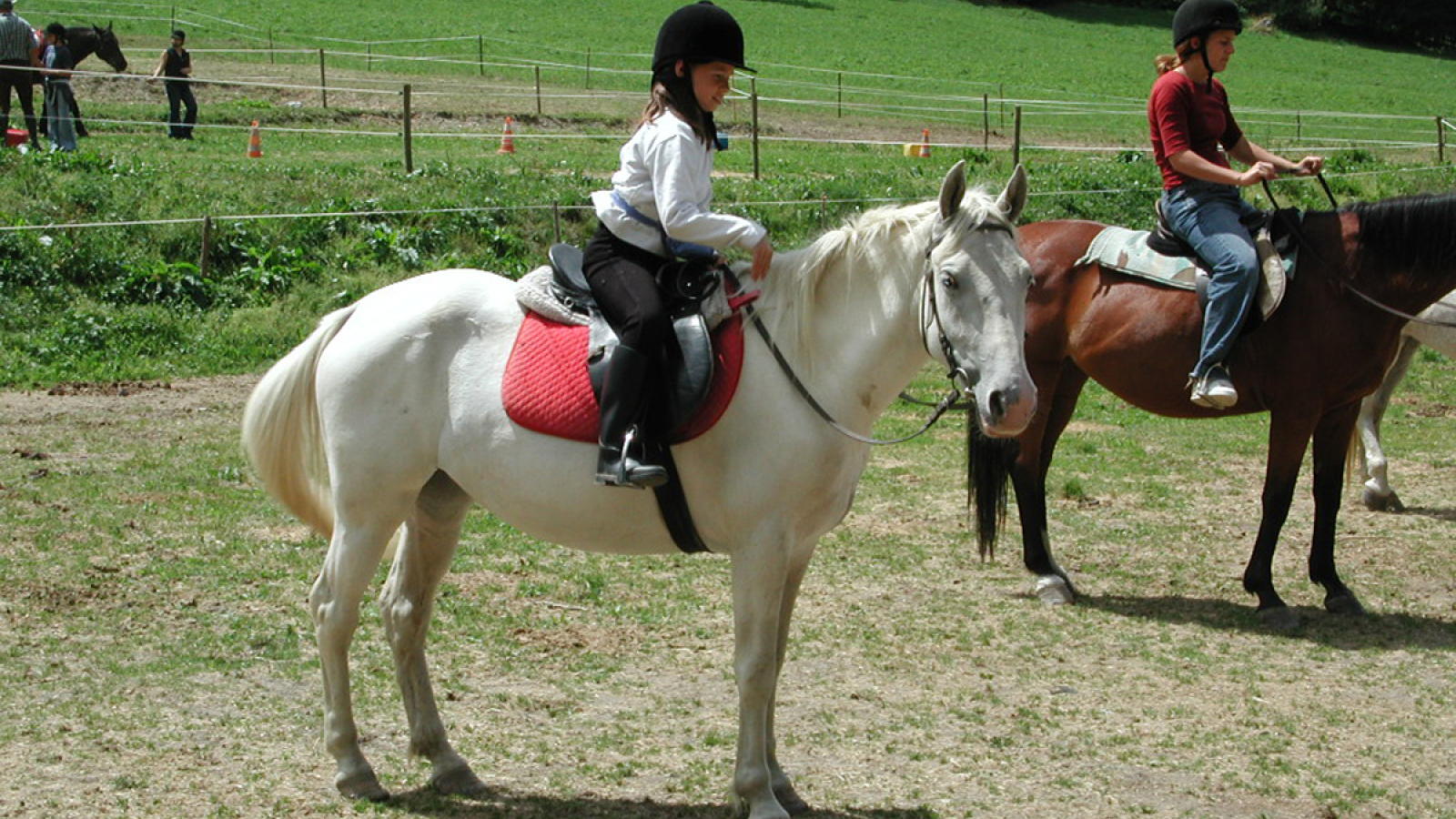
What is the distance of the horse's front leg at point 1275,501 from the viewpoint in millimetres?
7379

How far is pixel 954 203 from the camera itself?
4.44m

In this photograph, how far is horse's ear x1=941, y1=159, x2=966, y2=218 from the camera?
4.33m

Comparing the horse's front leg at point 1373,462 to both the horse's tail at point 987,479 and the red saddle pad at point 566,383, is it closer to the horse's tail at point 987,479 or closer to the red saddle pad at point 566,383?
the horse's tail at point 987,479

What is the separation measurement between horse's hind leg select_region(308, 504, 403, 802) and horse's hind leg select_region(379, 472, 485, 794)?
218mm

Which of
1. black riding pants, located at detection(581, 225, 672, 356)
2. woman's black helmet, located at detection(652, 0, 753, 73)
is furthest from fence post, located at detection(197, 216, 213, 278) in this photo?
woman's black helmet, located at detection(652, 0, 753, 73)

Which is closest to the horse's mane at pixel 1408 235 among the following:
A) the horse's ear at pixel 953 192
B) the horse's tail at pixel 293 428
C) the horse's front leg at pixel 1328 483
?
the horse's front leg at pixel 1328 483

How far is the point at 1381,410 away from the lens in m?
10.3

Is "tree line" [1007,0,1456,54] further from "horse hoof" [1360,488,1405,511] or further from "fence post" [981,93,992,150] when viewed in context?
"horse hoof" [1360,488,1405,511]

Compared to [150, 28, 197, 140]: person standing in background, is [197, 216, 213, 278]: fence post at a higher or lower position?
lower

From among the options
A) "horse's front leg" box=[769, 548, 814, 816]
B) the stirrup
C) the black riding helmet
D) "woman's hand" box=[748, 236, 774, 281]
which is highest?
the black riding helmet

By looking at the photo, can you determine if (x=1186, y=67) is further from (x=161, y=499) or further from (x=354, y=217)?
(x=354, y=217)

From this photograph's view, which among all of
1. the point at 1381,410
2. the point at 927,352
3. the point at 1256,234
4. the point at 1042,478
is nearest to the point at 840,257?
the point at 927,352

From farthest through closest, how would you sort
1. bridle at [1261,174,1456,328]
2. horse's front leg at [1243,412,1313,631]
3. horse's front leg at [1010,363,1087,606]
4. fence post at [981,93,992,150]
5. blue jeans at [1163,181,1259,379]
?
fence post at [981,93,992,150] < horse's front leg at [1010,363,1087,606] < horse's front leg at [1243,412,1313,631] < blue jeans at [1163,181,1259,379] < bridle at [1261,174,1456,328]

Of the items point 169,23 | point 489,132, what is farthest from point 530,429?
point 169,23
